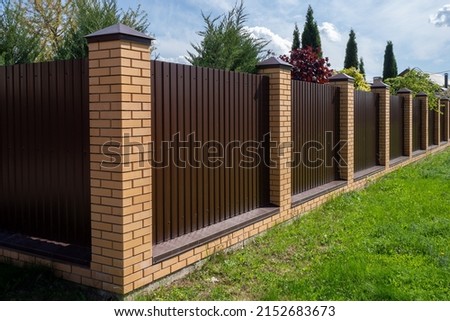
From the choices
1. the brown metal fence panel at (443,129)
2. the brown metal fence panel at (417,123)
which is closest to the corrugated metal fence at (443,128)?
the brown metal fence panel at (443,129)

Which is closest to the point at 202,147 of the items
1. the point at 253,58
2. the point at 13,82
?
the point at 13,82

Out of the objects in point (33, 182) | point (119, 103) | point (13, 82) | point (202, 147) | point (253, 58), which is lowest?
point (33, 182)

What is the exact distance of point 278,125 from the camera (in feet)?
19.6

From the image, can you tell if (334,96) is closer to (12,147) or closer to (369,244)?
(369,244)

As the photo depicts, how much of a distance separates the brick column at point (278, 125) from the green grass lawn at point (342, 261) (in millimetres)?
490

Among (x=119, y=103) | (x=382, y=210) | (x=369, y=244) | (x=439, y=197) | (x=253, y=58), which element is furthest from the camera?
(x=253, y=58)

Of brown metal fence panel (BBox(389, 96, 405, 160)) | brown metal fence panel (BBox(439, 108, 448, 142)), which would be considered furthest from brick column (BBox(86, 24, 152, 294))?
brown metal fence panel (BBox(439, 108, 448, 142))

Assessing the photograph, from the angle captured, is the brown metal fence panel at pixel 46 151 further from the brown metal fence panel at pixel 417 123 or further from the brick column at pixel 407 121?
the brown metal fence panel at pixel 417 123

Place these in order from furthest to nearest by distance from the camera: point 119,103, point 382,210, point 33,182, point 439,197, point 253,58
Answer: point 253,58, point 439,197, point 382,210, point 33,182, point 119,103

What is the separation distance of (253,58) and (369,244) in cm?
878

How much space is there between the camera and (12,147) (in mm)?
4738

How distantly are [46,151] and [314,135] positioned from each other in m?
4.40

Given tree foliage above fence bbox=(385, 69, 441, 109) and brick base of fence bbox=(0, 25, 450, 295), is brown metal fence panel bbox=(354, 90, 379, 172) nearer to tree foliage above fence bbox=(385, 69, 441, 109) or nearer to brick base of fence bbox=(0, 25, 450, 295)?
brick base of fence bbox=(0, 25, 450, 295)

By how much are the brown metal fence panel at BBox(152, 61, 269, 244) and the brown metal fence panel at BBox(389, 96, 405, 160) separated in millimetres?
7163
